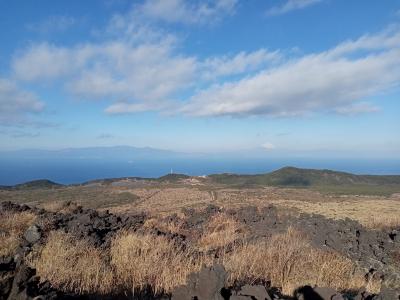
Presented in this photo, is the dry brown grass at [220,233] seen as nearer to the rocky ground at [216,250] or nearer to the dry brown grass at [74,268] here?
the rocky ground at [216,250]

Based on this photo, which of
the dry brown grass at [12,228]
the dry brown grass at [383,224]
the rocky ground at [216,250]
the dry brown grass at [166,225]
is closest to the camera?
the rocky ground at [216,250]

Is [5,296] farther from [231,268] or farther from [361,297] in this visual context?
[361,297]

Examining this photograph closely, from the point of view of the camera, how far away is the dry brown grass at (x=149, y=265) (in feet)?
20.0

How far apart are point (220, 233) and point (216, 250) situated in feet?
10.7

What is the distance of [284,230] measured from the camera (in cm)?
1286

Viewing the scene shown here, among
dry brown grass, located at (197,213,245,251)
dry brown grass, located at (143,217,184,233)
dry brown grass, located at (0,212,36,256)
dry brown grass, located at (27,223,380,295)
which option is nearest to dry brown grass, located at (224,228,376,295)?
dry brown grass, located at (27,223,380,295)

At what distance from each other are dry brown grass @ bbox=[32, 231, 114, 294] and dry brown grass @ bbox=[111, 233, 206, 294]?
0.30 m

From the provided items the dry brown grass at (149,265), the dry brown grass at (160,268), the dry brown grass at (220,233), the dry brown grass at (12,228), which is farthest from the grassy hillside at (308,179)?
the dry brown grass at (160,268)

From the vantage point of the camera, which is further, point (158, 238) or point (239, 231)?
point (239, 231)

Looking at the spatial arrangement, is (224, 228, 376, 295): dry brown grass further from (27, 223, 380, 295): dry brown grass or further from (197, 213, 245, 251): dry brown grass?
(197, 213, 245, 251): dry brown grass

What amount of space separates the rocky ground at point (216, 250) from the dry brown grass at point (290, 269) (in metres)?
0.36

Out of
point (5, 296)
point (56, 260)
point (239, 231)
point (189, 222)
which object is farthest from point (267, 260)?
point (189, 222)

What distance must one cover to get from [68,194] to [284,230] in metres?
27.2

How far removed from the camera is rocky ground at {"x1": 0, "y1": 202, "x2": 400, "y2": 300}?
14.5ft
